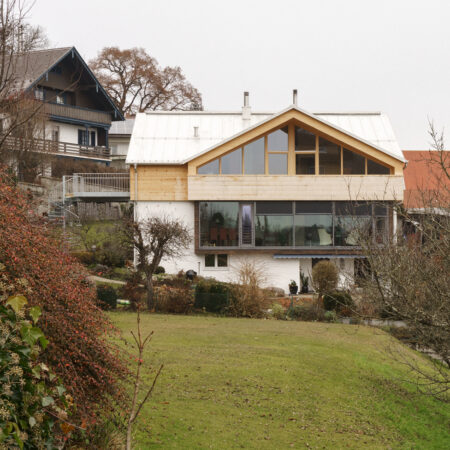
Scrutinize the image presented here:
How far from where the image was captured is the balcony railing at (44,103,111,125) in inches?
1794

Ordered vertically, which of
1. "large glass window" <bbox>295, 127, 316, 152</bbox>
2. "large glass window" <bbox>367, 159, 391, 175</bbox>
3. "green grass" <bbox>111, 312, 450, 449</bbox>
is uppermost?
"large glass window" <bbox>295, 127, 316, 152</bbox>

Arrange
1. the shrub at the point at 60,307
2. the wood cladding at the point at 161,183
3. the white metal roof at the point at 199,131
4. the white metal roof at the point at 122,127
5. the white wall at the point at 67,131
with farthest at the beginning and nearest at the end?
the white metal roof at the point at 122,127 < the white wall at the point at 67,131 < the white metal roof at the point at 199,131 < the wood cladding at the point at 161,183 < the shrub at the point at 60,307

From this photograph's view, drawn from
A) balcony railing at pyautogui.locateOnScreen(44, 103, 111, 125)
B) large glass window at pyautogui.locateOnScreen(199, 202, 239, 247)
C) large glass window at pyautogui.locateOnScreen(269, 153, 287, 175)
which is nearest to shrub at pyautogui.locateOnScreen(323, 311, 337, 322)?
large glass window at pyautogui.locateOnScreen(199, 202, 239, 247)

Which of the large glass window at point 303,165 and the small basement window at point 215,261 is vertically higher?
the large glass window at point 303,165

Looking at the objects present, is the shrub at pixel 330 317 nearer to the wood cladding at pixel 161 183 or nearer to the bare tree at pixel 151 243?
the bare tree at pixel 151 243

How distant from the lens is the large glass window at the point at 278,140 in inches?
1124

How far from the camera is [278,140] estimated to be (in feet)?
94.0

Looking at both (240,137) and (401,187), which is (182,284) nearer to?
(240,137)

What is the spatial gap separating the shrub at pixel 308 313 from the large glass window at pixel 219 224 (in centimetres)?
685

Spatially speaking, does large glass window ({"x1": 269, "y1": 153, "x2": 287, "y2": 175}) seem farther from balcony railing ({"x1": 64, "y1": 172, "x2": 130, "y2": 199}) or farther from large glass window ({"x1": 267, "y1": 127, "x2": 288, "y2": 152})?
balcony railing ({"x1": 64, "y1": 172, "x2": 130, "y2": 199})

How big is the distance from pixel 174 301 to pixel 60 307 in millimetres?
15011

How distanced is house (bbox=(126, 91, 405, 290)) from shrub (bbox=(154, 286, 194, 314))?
6104 mm

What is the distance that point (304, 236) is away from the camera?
93.0 feet

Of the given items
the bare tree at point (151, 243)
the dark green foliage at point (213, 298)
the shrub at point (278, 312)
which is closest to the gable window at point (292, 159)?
the bare tree at point (151, 243)
